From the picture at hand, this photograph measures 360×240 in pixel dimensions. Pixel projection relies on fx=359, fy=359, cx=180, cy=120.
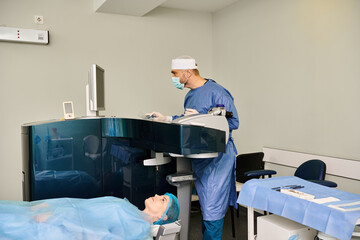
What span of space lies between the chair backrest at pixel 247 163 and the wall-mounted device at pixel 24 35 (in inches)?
89.7

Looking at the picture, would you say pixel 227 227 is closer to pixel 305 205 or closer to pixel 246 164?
pixel 246 164

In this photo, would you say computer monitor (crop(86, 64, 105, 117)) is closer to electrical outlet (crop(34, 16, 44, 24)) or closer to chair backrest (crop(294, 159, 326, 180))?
electrical outlet (crop(34, 16, 44, 24))

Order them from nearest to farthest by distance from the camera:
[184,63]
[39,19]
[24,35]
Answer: [184,63], [24,35], [39,19]

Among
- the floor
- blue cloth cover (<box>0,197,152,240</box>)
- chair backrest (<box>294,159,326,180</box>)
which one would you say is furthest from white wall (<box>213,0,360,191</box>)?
blue cloth cover (<box>0,197,152,240</box>)

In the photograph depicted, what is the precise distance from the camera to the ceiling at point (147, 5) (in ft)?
11.8

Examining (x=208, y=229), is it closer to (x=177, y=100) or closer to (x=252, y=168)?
(x=252, y=168)

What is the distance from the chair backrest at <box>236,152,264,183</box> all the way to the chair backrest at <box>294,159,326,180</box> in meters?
0.53

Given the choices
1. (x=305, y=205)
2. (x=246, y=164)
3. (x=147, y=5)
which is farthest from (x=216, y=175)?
(x=147, y=5)

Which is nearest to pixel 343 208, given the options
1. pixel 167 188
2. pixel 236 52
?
pixel 167 188

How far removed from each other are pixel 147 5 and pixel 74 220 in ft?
8.90

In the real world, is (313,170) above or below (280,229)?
above

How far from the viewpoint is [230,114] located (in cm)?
230

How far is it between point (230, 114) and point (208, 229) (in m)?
0.78

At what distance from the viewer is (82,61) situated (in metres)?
3.91
